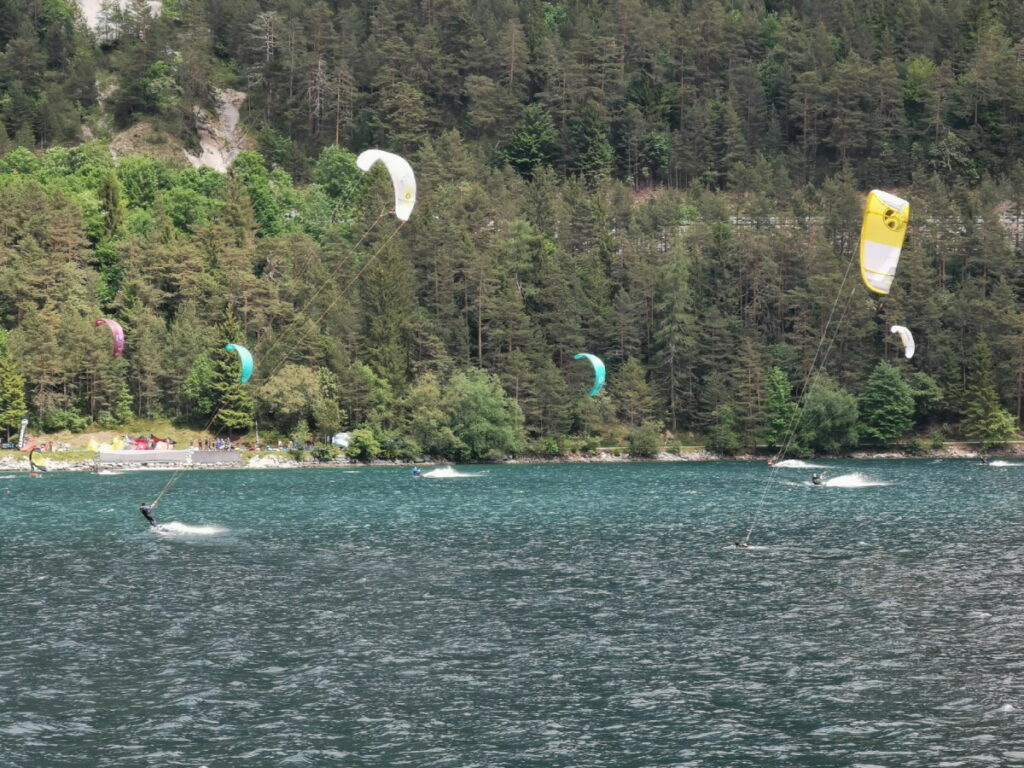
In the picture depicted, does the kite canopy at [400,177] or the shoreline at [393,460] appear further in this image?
the shoreline at [393,460]

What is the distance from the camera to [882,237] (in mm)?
49844

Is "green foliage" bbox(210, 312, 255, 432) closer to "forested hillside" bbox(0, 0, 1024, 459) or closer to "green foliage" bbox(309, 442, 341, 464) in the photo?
"forested hillside" bbox(0, 0, 1024, 459)

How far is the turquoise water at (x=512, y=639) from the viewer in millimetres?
26516

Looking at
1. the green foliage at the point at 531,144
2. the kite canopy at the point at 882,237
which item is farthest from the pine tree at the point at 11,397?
the green foliage at the point at 531,144

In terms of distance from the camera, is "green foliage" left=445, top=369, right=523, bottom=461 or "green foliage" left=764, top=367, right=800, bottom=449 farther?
"green foliage" left=764, top=367, right=800, bottom=449

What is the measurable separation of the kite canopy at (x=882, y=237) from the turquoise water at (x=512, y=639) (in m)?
11.4

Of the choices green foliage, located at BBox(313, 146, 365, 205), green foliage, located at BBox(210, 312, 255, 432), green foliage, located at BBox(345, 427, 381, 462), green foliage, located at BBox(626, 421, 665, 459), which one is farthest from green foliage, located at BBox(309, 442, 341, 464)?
green foliage, located at BBox(313, 146, 365, 205)

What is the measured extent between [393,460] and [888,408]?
49.5 m

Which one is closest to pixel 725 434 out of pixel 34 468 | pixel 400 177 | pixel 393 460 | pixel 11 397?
pixel 393 460

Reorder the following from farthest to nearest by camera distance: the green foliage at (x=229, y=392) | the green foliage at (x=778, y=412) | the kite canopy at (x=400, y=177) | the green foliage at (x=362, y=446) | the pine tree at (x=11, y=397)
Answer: the green foliage at (x=778, y=412) < the green foliage at (x=362, y=446) < the green foliage at (x=229, y=392) < the pine tree at (x=11, y=397) < the kite canopy at (x=400, y=177)

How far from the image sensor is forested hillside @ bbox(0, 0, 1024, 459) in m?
119

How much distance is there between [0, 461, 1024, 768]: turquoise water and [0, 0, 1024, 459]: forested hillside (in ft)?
171

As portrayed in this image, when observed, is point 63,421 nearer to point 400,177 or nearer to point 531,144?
point 400,177

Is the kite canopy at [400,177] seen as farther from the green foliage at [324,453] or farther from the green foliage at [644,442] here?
the green foliage at [644,442]
